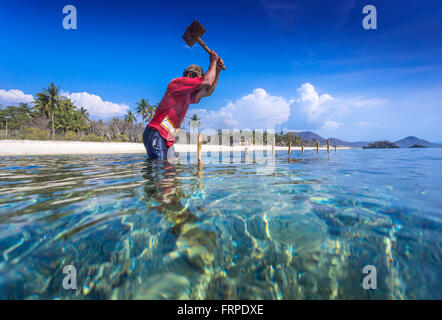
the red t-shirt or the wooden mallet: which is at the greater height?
the wooden mallet

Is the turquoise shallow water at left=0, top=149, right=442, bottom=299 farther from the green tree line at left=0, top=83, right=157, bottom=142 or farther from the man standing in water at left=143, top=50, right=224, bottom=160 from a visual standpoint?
the green tree line at left=0, top=83, right=157, bottom=142

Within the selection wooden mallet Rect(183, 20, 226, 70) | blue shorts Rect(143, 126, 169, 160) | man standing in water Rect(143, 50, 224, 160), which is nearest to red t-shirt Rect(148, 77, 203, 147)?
man standing in water Rect(143, 50, 224, 160)

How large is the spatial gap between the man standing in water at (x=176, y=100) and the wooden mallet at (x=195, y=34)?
19.8 inches

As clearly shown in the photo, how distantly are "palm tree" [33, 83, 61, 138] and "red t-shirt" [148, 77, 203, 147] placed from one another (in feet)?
153

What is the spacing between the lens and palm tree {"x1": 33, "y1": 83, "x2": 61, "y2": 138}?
125 feet

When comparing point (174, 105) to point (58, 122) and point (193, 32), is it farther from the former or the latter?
point (58, 122)

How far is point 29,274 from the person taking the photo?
3.62 feet

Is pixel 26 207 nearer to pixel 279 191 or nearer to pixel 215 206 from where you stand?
pixel 215 206

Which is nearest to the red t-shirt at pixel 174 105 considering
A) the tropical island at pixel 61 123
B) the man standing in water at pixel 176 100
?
the man standing in water at pixel 176 100

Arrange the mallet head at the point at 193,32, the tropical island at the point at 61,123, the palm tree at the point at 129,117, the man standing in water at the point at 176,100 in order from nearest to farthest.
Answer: the man standing in water at the point at 176,100
the mallet head at the point at 193,32
the tropical island at the point at 61,123
the palm tree at the point at 129,117

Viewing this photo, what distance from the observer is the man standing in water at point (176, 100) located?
3857mm

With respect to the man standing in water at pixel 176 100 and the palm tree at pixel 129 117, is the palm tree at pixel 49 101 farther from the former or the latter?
the man standing in water at pixel 176 100
